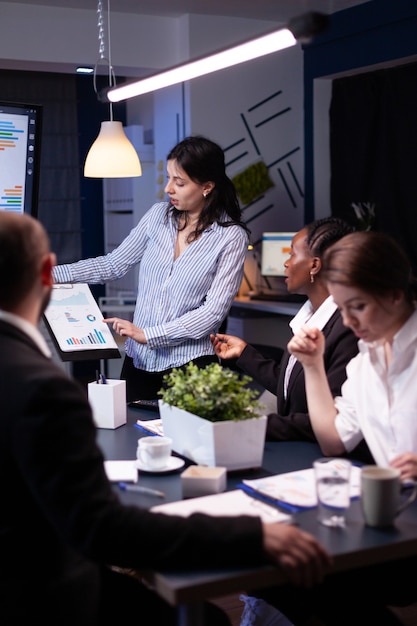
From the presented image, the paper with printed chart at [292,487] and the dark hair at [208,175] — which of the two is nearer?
the paper with printed chart at [292,487]

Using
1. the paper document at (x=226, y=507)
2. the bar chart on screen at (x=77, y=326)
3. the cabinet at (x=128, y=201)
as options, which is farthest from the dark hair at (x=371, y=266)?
the cabinet at (x=128, y=201)

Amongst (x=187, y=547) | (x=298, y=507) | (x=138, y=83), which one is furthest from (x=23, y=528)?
(x=138, y=83)

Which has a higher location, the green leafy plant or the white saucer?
the green leafy plant

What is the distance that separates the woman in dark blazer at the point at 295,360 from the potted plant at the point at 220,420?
34cm

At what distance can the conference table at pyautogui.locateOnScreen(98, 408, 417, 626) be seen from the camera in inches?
57.1

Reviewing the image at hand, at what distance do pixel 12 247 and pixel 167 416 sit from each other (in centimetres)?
83

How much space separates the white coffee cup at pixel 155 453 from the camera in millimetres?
2043

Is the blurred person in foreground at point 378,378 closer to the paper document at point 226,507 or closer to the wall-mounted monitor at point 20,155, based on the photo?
the paper document at point 226,507

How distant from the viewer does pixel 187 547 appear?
4.77 ft

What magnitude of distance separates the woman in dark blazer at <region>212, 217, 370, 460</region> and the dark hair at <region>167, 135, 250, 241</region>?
650mm

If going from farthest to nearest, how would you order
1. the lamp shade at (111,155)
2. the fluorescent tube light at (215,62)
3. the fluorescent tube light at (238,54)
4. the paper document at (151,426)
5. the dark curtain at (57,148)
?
the dark curtain at (57,148)
the lamp shade at (111,155)
the paper document at (151,426)
the fluorescent tube light at (215,62)
the fluorescent tube light at (238,54)

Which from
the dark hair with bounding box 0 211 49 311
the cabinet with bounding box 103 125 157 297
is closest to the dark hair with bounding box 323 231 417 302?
the dark hair with bounding box 0 211 49 311

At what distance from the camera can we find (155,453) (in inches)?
80.4

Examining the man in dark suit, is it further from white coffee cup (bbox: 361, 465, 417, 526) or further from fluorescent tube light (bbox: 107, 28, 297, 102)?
fluorescent tube light (bbox: 107, 28, 297, 102)
